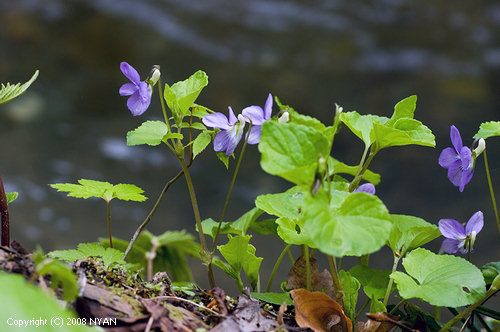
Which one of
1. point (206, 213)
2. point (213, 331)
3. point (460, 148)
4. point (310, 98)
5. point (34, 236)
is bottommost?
point (34, 236)

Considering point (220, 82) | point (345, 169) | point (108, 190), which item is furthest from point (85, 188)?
point (220, 82)

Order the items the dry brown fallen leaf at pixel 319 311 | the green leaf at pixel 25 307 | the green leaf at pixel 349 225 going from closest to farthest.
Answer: the green leaf at pixel 25 307 < the green leaf at pixel 349 225 < the dry brown fallen leaf at pixel 319 311

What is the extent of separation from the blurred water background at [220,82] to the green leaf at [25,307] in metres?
2.09

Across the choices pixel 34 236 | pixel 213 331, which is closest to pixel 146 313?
pixel 213 331

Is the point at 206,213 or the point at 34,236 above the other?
the point at 206,213

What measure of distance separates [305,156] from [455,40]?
9.81ft

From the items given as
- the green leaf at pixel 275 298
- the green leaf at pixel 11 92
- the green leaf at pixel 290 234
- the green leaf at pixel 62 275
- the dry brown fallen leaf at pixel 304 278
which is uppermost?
the green leaf at pixel 11 92

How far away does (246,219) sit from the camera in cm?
76

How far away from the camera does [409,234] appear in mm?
655

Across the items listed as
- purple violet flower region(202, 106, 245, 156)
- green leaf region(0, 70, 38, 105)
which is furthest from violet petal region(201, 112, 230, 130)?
green leaf region(0, 70, 38, 105)

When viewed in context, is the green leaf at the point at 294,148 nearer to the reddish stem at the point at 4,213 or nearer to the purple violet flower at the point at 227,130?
the purple violet flower at the point at 227,130

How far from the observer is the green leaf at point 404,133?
60 cm

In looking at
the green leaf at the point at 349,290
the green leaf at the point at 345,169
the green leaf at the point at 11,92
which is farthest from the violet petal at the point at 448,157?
the green leaf at the point at 11,92

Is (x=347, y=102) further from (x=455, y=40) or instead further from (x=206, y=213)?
(x=206, y=213)
